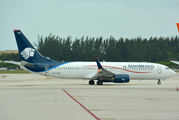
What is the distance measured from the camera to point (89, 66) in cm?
3366

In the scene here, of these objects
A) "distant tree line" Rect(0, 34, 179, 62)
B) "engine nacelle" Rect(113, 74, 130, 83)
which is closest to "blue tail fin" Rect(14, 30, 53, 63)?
"engine nacelle" Rect(113, 74, 130, 83)

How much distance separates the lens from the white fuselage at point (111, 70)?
1281 inches

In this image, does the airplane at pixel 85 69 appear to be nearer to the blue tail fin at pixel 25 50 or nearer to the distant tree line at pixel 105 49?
the blue tail fin at pixel 25 50

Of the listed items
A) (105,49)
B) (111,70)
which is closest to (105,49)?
(105,49)

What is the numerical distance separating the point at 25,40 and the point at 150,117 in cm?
2270

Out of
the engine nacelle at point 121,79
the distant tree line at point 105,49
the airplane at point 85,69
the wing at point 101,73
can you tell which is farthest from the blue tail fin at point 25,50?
the distant tree line at point 105,49

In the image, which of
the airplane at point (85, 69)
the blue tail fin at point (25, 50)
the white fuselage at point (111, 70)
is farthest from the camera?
the white fuselage at point (111, 70)

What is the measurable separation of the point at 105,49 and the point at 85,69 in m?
56.1

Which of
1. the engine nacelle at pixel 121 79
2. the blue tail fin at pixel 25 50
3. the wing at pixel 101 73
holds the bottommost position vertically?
the engine nacelle at pixel 121 79

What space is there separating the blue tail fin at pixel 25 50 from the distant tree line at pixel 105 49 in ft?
147

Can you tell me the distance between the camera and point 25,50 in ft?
104

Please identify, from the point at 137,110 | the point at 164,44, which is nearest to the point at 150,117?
the point at 137,110

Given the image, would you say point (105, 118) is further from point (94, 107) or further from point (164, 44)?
point (164, 44)

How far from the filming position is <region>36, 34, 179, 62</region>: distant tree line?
79.2 metres
